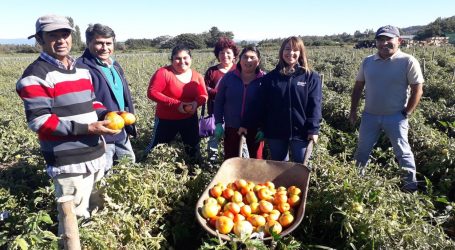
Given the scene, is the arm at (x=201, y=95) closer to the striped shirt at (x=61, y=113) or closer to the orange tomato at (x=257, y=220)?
the striped shirt at (x=61, y=113)

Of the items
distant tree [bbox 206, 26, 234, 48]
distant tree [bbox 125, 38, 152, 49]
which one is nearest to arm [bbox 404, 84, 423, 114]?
distant tree [bbox 206, 26, 234, 48]

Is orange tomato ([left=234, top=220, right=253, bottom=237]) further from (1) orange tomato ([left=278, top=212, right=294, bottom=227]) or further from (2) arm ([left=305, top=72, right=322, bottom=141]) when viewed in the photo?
(2) arm ([left=305, top=72, right=322, bottom=141])

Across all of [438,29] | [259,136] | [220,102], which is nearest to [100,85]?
[220,102]

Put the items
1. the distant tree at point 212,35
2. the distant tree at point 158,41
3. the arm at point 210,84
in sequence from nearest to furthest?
the arm at point 210,84 < the distant tree at point 212,35 < the distant tree at point 158,41

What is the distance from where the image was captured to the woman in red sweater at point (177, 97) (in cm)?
398

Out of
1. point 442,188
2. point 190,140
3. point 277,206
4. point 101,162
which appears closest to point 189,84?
point 190,140

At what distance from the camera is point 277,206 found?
2877 millimetres

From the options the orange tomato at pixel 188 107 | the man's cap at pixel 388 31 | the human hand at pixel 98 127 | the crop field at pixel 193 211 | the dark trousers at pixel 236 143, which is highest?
the man's cap at pixel 388 31

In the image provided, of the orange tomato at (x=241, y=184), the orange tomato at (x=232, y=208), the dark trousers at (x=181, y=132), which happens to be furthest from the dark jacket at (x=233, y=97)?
the orange tomato at (x=232, y=208)

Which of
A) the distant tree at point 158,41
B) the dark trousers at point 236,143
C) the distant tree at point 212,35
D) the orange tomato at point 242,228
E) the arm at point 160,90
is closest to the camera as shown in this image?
the orange tomato at point 242,228

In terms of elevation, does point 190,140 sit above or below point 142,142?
above

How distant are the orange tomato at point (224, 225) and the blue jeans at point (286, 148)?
1392 mm

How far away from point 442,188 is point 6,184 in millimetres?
5333

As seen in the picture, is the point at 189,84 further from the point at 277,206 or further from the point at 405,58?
the point at 405,58
